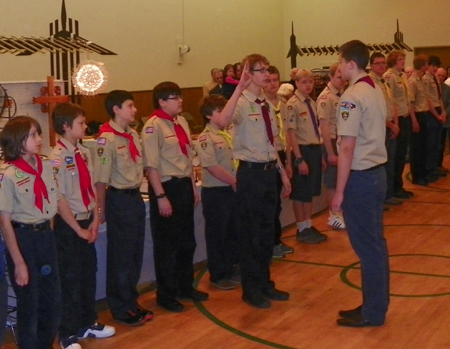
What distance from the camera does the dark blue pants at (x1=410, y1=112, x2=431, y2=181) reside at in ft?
28.1

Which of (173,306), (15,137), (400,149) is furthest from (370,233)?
(400,149)

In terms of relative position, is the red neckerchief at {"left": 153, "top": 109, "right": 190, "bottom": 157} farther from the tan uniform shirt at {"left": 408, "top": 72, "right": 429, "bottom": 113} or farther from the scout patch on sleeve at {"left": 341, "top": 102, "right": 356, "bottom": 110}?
the tan uniform shirt at {"left": 408, "top": 72, "right": 429, "bottom": 113}

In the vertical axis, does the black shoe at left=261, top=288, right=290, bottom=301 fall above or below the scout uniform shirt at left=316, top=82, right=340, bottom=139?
below

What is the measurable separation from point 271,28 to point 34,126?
1241cm

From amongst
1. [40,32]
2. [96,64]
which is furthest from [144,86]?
[96,64]

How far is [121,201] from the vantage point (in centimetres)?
424

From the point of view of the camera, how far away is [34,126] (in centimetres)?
353

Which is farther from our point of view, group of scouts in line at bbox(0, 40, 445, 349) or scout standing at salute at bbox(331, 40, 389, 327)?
scout standing at salute at bbox(331, 40, 389, 327)

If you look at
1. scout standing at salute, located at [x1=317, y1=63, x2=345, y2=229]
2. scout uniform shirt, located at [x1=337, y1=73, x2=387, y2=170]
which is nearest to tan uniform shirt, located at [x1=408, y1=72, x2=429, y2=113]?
scout standing at salute, located at [x1=317, y1=63, x2=345, y2=229]

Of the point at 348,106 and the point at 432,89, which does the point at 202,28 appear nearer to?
the point at 432,89

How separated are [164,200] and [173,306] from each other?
710mm

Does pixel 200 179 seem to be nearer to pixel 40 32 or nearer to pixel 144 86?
pixel 40 32

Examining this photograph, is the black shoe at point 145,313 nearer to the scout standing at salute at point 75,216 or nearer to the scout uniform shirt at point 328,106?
the scout standing at salute at point 75,216

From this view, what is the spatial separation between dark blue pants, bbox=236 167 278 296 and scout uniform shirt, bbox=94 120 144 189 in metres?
0.68
